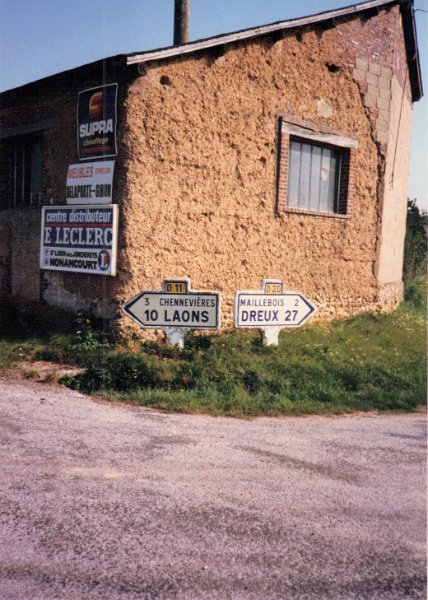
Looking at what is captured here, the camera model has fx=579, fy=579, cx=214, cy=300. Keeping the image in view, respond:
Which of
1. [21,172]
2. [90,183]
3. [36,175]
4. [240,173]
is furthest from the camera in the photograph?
[21,172]

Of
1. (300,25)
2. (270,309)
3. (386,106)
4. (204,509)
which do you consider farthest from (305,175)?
(204,509)

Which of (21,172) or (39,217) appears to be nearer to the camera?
(39,217)

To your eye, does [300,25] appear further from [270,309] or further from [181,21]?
[181,21]

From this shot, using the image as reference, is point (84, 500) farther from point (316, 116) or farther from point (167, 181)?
point (316, 116)

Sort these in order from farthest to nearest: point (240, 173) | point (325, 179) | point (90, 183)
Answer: point (325, 179) → point (240, 173) → point (90, 183)

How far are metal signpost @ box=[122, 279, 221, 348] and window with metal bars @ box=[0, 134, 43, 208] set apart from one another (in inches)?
177

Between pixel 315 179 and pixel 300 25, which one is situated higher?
pixel 300 25

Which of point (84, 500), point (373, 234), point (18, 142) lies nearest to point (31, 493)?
point (84, 500)

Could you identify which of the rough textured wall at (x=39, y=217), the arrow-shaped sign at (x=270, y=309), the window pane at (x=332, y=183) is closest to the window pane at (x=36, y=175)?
the rough textured wall at (x=39, y=217)

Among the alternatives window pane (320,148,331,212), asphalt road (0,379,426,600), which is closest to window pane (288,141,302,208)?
window pane (320,148,331,212)

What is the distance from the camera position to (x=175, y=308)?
7637mm

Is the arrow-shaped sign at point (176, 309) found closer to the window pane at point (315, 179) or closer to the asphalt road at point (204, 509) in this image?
the asphalt road at point (204, 509)

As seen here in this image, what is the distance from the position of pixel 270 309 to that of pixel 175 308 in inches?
57.3

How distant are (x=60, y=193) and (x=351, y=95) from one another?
20.4 feet
